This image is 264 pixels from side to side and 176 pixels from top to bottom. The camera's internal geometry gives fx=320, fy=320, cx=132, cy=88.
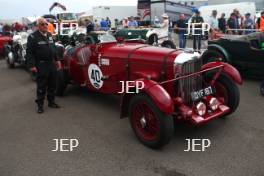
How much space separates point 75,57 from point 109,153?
2.93m

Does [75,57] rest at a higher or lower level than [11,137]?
higher

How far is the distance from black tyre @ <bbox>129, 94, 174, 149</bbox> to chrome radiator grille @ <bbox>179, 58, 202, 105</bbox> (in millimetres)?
620

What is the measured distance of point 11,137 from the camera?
16.0ft

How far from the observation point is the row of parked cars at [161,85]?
4.13m

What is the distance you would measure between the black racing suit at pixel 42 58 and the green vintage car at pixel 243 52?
374 cm

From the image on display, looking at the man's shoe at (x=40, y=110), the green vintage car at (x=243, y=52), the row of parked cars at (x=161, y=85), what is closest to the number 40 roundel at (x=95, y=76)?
the row of parked cars at (x=161, y=85)

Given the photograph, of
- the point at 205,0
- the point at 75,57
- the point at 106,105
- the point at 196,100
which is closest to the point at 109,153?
the point at 196,100

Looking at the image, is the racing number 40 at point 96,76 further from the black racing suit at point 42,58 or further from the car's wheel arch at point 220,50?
the car's wheel arch at point 220,50

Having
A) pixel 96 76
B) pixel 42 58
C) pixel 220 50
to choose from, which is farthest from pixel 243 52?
pixel 42 58

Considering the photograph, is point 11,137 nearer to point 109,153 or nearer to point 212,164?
point 109,153

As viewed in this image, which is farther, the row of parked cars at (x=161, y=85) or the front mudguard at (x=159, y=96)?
the row of parked cars at (x=161, y=85)

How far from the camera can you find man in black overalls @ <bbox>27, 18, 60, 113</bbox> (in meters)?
5.64

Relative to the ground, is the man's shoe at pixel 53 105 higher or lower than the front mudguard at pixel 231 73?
lower

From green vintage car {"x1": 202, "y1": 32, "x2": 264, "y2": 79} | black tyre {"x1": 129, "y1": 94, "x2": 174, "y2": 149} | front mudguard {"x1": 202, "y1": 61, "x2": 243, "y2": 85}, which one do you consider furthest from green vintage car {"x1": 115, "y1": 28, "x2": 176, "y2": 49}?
black tyre {"x1": 129, "y1": 94, "x2": 174, "y2": 149}
